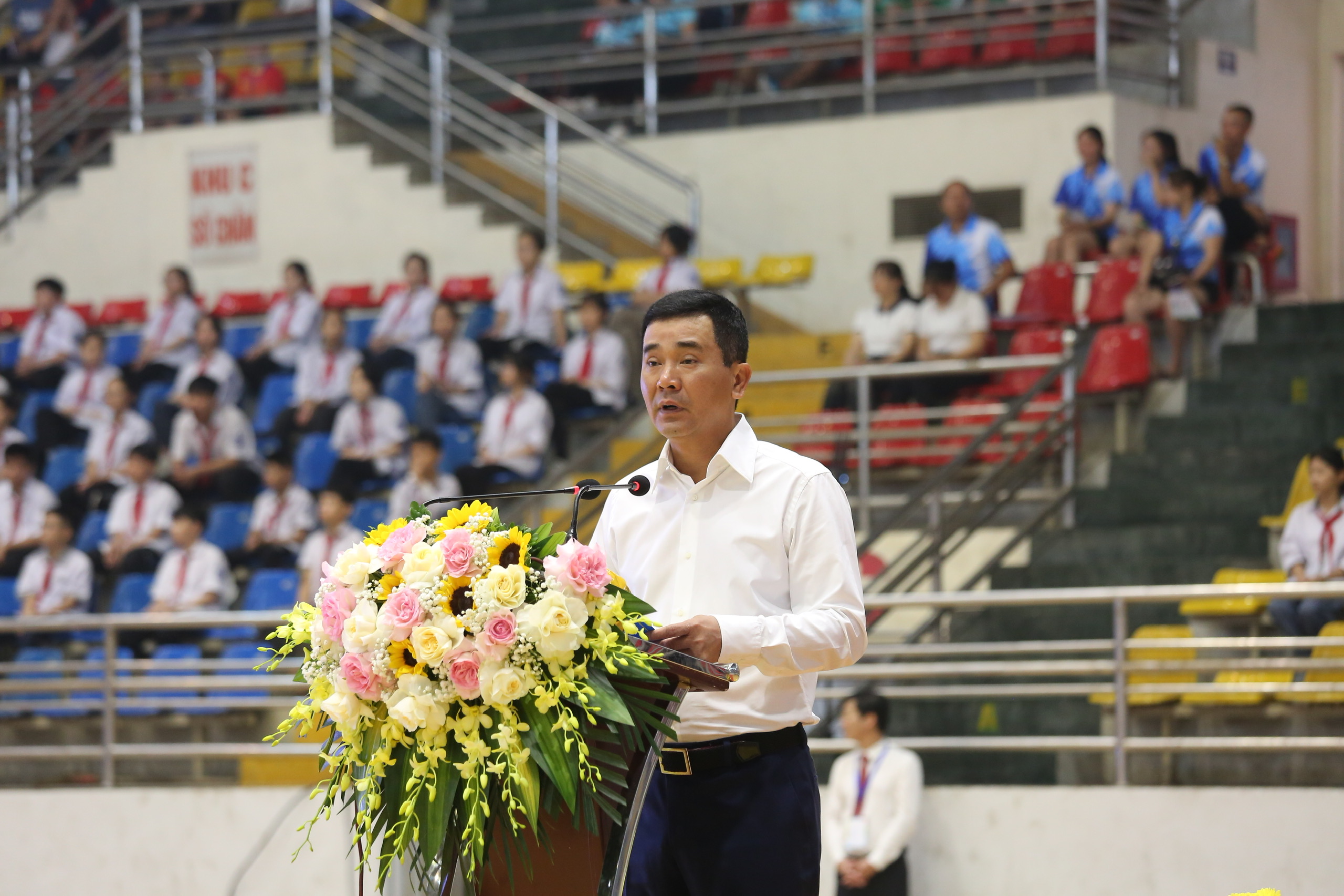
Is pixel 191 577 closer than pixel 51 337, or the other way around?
pixel 191 577

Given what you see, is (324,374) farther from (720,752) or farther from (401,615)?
(401,615)

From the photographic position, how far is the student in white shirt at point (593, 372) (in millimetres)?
9609

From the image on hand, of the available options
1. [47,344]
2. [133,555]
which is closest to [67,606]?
[133,555]

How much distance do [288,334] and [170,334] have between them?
0.88m

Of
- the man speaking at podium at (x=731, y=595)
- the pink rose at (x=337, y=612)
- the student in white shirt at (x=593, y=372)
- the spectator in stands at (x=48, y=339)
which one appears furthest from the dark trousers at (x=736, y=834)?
the spectator in stands at (x=48, y=339)

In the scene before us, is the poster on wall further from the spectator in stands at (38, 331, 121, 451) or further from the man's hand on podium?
the man's hand on podium

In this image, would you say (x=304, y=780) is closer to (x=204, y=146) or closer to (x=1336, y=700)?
(x=1336, y=700)

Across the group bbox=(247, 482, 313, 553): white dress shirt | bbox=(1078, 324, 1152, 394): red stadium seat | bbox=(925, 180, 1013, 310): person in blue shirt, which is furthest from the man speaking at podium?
bbox=(925, 180, 1013, 310): person in blue shirt

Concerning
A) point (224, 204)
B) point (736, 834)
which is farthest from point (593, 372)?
point (736, 834)

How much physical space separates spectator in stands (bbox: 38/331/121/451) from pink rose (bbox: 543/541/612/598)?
9093mm

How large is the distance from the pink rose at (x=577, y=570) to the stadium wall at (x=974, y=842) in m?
3.21

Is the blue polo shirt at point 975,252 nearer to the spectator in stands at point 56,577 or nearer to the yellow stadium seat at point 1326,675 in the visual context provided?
the yellow stadium seat at point 1326,675

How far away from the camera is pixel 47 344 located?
11.8 m

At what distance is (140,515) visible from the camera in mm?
9703
